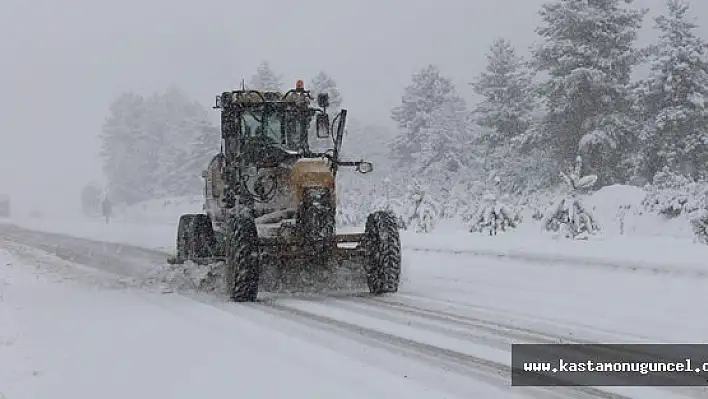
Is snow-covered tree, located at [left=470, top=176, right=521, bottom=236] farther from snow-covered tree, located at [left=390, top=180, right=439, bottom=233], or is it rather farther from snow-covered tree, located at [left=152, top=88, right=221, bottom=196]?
snow-covered tree, located at [left=152, top=88, right=221, bottom=196]

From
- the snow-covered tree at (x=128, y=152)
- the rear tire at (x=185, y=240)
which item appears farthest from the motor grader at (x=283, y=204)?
the snow-covered tree at (x=128, y=152)

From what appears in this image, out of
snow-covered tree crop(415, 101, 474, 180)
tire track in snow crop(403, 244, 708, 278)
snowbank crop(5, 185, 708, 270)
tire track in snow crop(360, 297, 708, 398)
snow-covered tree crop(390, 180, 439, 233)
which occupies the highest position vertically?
snow-covered tree crop(415, 101, 474, 180)

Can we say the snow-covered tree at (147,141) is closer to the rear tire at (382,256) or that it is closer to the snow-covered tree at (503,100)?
the snow-covered tree at (503,100)

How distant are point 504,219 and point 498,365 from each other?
47.4ft

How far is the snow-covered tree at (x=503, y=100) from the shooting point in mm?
41906

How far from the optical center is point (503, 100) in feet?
139

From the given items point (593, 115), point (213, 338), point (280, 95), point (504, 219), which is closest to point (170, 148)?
point (593, 115)

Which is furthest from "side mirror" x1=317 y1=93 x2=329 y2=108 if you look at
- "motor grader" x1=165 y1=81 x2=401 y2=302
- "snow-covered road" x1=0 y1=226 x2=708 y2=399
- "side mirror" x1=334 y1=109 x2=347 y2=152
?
"snow-covered road" x1=0 y1=226 x2=708 y2=399

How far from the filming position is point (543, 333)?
7.69 metres

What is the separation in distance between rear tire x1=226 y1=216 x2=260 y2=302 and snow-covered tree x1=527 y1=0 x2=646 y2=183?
24.7 metres

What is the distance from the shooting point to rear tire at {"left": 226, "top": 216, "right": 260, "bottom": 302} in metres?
10.6

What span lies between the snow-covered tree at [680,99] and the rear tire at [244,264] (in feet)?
80.5

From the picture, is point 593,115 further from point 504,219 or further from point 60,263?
point 60,263

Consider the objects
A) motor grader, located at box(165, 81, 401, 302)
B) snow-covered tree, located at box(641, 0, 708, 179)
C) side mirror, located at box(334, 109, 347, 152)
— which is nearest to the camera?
motor grader, located at box(165, 81, 401, 302)
